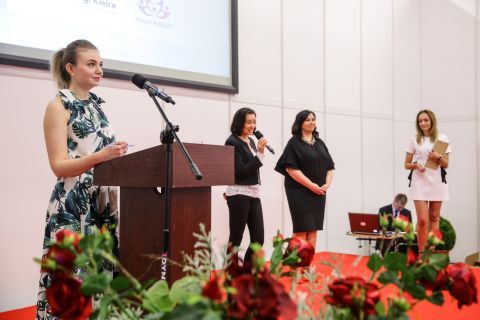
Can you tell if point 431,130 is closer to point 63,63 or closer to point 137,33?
point 137,33

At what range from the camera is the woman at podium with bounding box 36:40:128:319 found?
1.89 meters

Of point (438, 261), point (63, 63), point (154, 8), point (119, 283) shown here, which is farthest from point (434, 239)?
point (154, 8)

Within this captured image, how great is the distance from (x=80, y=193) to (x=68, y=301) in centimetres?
149

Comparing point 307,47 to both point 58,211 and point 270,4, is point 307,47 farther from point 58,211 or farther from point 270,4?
point 58,211

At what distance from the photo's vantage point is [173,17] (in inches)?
165

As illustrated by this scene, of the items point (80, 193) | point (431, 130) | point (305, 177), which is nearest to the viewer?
point (80, 193)

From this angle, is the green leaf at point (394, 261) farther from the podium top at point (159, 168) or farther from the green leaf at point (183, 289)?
the podium top at point (159, 168)

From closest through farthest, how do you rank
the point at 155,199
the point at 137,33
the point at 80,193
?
the point at 155,199
the point at 80,193
the point at 137,33

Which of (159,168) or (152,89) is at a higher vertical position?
(152,89)

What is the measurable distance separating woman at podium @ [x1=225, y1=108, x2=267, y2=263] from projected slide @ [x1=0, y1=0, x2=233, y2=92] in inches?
32.0

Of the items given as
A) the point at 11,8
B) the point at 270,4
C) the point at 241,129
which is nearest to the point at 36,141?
the point at 11,8

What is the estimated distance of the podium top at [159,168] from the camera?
1770mm

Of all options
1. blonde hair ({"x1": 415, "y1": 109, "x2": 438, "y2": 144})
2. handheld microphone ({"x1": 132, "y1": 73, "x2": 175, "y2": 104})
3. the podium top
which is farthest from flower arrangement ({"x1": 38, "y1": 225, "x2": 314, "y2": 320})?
blonde hair ({"x1": 415, "y1": 109, "x2": 438, "y2": 144})

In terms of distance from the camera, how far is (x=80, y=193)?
1.99 meters
